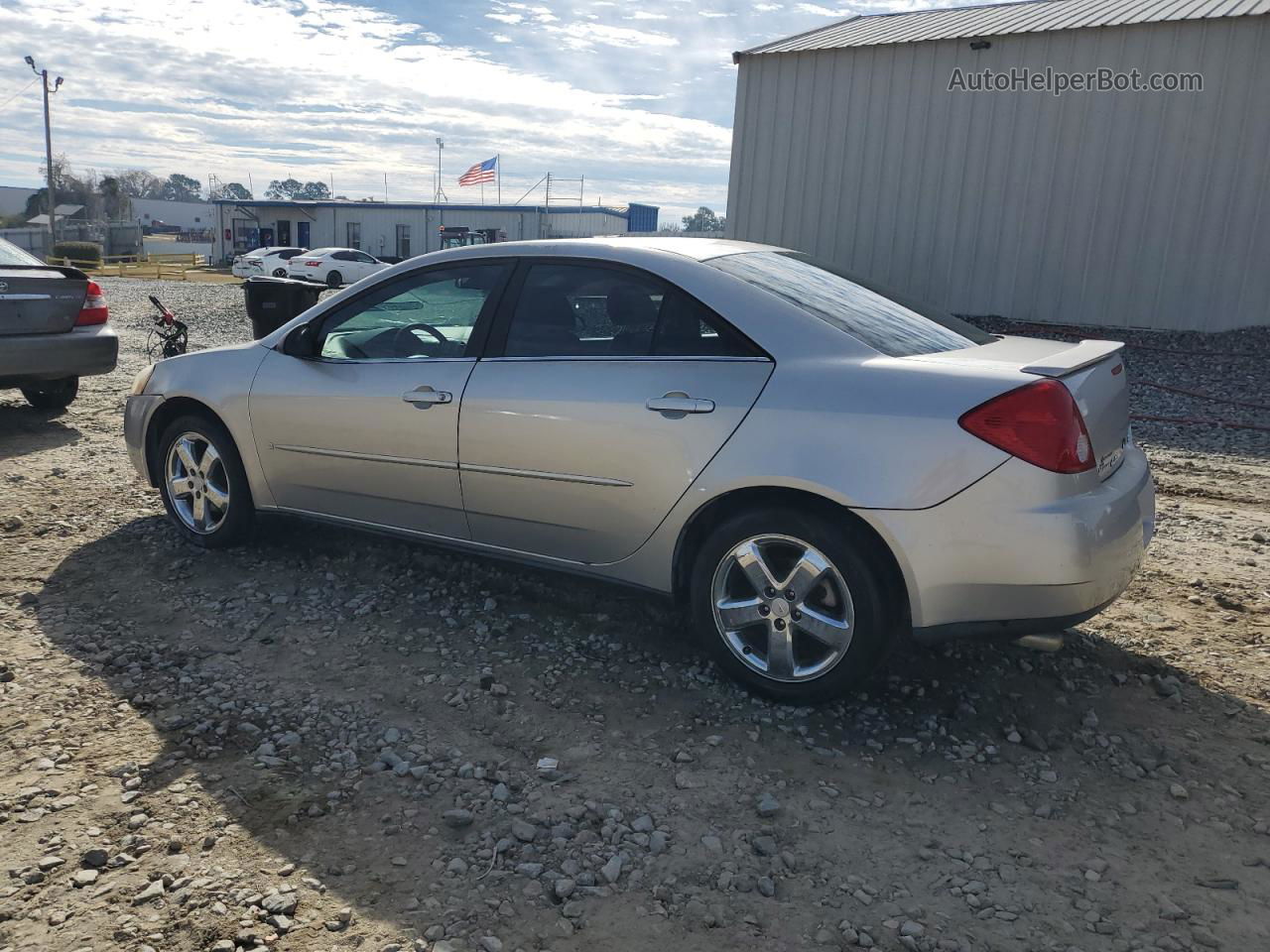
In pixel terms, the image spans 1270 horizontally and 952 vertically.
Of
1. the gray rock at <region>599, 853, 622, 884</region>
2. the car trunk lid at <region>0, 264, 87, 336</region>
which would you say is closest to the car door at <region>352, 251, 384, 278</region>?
the car trunk lid at <region>0, 264, 87, 336</region>

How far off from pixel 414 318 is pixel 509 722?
6.27 ft

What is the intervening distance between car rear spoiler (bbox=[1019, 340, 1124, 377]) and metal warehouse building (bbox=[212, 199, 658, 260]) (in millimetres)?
44503

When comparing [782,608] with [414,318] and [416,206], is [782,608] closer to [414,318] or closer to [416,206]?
[414,318]

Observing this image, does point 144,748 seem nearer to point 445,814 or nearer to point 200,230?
point 445,814

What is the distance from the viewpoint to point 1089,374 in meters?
3.34

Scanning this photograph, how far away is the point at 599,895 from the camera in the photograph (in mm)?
2533

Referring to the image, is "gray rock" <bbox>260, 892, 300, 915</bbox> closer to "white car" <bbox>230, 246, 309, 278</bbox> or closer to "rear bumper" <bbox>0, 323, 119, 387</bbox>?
"rear bumper" <bbox>0, 323, 119, 387</bbox>

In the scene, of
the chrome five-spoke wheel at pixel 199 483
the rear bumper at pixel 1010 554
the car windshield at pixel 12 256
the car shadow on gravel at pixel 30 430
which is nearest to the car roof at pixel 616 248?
the rear bumper at pixel 1010 554

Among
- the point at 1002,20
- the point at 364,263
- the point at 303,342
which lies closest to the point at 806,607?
the point at 303,342

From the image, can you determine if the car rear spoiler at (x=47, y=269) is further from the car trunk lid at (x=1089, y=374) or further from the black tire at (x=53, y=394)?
the car trunk lid at (x=1089, y=374)

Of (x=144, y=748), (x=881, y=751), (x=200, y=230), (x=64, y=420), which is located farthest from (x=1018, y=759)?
(x=200, y=230)

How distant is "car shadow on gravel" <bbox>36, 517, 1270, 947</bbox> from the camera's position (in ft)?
9.27

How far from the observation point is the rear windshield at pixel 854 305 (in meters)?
3.55

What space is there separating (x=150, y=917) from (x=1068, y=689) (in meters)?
3.04
